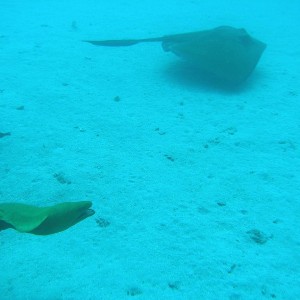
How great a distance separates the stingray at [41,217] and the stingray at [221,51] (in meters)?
3.88

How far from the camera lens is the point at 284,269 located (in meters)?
2.45

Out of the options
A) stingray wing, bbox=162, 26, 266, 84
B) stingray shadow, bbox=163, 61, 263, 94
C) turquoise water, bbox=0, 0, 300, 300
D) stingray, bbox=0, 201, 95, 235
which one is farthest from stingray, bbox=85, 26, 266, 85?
stingray, bbox=0, 201, 95, 235

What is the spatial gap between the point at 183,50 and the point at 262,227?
340 cm

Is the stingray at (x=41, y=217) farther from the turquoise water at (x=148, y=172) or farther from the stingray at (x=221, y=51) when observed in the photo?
the stingray at (x=221, y=51)

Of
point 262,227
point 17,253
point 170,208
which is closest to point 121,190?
point 170,208

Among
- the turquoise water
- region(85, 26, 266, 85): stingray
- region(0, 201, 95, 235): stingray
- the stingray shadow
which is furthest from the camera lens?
the stingray shadow

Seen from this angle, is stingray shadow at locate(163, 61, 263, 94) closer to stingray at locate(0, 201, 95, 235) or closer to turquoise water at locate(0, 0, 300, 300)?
turquoise water at locate(0, 0, 300, 300)

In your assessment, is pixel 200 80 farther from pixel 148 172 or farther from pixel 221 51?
pixel 148 172

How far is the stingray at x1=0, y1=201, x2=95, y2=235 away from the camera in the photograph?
159 centimetres

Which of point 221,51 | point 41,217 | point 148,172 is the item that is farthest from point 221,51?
point 41,217

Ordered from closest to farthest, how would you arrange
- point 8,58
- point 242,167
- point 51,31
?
point 242,167 → point 8,58 → point 51,31

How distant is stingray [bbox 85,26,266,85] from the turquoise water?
43 centimetres

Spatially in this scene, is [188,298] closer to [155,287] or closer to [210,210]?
[155,287]

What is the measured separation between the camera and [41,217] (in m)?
1.59
